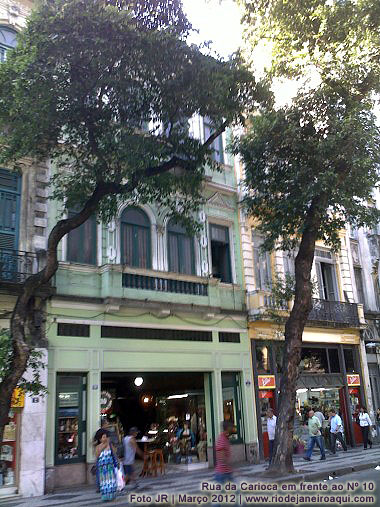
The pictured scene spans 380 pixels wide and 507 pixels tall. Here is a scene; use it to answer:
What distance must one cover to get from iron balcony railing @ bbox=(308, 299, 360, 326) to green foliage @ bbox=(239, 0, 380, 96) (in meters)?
9.89

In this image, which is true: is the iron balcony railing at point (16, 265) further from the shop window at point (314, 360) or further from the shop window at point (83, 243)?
the shop window at point (314, 360)

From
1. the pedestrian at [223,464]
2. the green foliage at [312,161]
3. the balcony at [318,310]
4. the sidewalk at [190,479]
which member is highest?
the green foliage at [312,161]

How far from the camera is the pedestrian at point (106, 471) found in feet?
36.4

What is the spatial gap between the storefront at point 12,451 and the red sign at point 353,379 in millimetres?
14652

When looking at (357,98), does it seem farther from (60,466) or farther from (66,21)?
(60,466)

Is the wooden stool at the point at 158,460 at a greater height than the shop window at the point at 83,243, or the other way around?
the shop window at the point at 83,243

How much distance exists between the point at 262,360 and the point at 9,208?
1045 centimetres

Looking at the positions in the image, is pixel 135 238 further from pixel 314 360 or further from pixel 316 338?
pixel 314 360

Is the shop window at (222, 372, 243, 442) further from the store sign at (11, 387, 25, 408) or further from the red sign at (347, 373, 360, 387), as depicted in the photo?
the store sign at (11, 387, 25, 408)

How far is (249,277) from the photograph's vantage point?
19516mm

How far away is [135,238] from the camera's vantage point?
16.9 meters

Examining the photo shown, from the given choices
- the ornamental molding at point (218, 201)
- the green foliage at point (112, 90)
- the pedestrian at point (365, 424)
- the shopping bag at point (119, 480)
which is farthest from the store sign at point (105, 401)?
the pedestrian at point (365, 424)

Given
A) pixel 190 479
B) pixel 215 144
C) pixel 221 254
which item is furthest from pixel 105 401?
pixel 215 144

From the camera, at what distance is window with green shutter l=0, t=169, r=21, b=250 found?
46.2 ft
